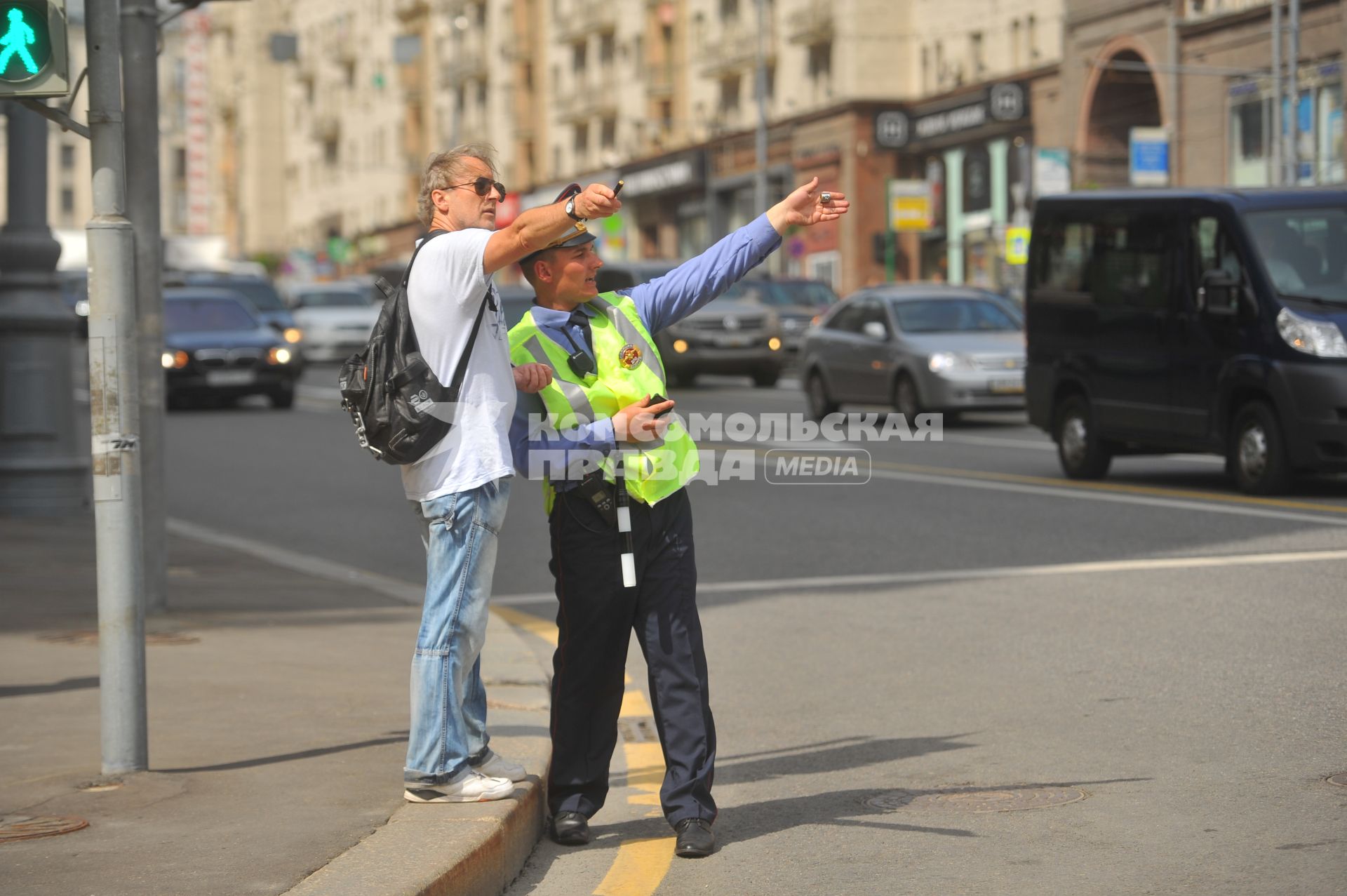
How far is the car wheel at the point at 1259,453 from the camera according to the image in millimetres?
14078

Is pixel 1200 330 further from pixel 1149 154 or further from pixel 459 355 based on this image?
pixel 1149 154

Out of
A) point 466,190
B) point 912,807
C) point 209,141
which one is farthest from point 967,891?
point 209,141

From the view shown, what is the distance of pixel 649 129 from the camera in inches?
2761

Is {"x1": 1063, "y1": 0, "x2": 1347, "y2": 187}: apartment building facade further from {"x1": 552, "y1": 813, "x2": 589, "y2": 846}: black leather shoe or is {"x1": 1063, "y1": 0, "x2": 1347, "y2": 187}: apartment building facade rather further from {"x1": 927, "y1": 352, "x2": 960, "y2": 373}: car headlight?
{"x1": 552, "y1": 813, "x2": 589, "y2": 846}: black leather shoe

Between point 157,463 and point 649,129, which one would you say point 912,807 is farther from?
point 649,129

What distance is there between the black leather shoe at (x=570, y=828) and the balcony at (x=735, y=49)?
5499 cm

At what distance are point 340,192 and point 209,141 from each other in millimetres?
34367

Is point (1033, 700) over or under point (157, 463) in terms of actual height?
under

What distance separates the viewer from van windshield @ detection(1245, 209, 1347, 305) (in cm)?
1434

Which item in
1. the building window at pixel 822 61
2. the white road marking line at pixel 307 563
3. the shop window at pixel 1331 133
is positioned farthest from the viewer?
the building window at pixel 822 61

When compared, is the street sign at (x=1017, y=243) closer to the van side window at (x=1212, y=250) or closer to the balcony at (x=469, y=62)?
the van side window at (x=1212, y=250)

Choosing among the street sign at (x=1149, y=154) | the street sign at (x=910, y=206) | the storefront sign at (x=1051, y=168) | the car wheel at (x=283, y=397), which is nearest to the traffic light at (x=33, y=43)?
the car wheel at (x=283, y=397)

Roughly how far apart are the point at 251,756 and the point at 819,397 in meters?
18.4

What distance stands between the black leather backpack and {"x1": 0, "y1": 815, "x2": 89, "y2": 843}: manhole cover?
1.28 meters
